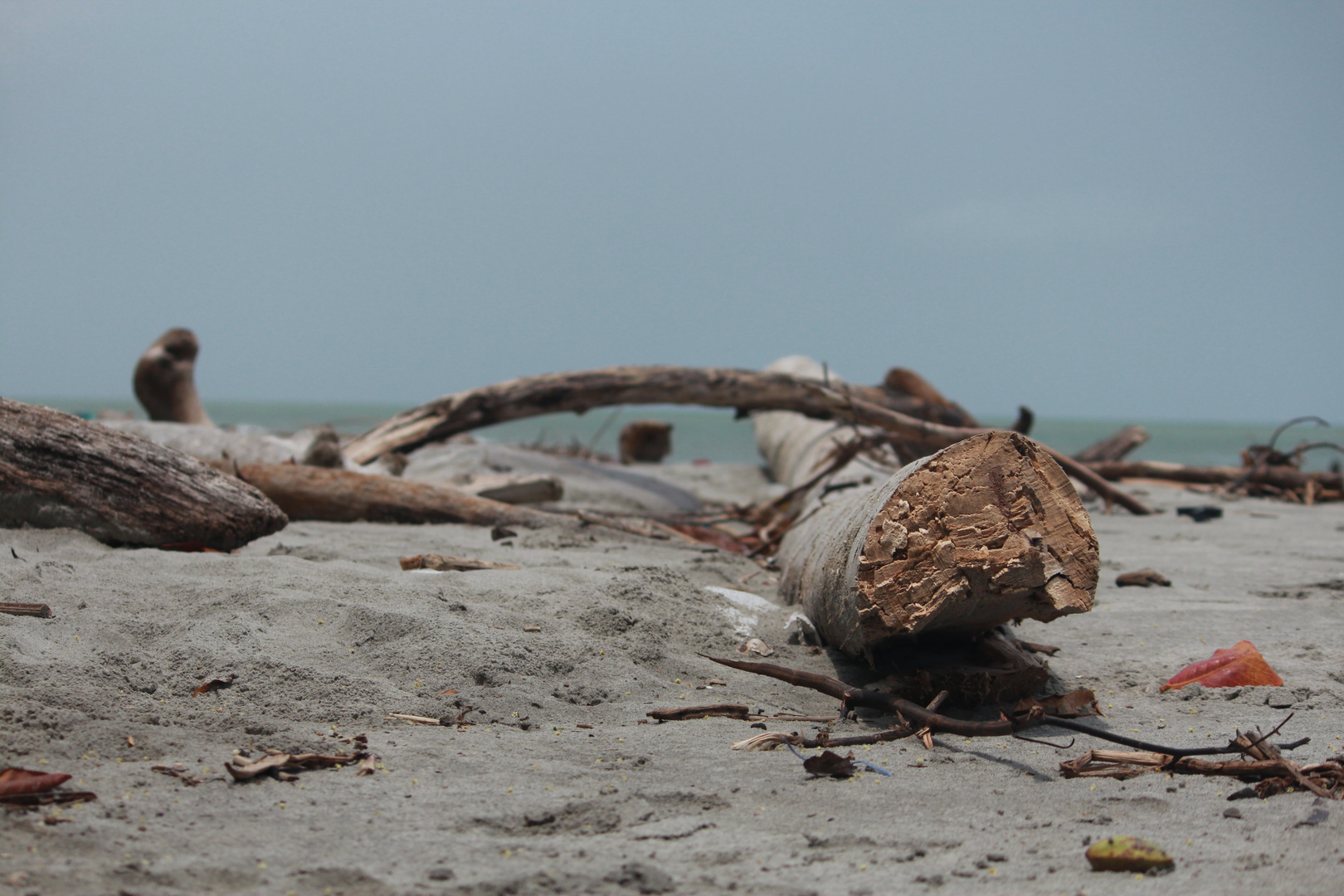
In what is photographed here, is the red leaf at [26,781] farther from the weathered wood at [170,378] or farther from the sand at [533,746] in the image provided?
the weathered wood at [170,378]

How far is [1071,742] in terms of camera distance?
226 cm

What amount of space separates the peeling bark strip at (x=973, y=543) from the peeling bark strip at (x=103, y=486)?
2.52m

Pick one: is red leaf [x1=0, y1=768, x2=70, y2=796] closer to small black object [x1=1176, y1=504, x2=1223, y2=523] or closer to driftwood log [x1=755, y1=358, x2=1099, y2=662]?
driftwood log [x1=755, y1=358, x2=1099, y2=662]

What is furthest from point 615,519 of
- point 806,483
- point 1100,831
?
point 1100,831

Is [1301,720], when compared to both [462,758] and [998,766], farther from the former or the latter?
[462,758]

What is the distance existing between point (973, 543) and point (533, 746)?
4.01 ft

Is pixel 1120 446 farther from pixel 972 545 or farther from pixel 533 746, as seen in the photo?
pixel 533 746

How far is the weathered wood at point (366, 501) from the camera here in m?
4.74

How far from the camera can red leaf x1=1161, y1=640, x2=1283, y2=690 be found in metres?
2.71

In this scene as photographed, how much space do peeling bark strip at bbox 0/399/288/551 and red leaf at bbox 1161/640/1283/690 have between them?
136 inches

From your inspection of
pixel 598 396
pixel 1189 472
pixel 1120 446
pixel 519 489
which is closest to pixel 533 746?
pixel 519 489

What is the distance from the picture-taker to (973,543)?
7.64 feet

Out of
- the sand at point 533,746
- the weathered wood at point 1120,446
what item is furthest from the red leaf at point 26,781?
the weathered wood at point 1120,446

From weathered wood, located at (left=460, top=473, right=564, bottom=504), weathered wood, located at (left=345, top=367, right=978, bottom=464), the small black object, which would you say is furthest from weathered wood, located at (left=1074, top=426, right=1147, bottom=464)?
weathered wood, located at (left=460, top=473, right=564, bottom=504)
